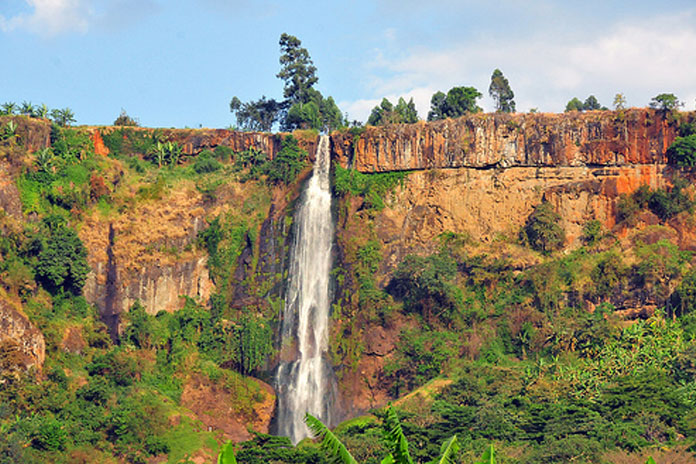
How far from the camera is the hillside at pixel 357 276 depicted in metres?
44.5

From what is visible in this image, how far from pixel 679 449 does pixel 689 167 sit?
20.4m

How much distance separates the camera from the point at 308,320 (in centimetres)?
5375

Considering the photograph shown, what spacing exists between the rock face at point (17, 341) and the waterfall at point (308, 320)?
11.9 meters

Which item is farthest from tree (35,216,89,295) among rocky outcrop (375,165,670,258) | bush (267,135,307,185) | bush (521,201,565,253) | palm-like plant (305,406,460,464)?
palm-like plant (305,406,460,464)

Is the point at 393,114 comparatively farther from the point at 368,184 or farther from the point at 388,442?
the point at 388,442

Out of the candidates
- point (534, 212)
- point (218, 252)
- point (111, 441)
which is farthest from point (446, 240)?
point (111, 441)

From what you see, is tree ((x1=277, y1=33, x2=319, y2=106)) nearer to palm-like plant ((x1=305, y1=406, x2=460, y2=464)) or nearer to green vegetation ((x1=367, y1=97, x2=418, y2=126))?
green vegetation ((x1=367, y1=97, x2=418, y2=126))

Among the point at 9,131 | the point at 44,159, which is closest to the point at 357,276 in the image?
the point at 44,159

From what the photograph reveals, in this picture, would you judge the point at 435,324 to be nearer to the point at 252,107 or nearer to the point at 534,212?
the point at 534,212

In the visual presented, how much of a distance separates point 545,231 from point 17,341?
25988 millimetres

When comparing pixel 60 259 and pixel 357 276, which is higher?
pixel 60 259

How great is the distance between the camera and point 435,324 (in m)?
51.0

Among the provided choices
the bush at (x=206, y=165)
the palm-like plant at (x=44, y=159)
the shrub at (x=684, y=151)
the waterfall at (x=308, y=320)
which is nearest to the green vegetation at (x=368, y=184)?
the waterfall at (x=308, y=320)

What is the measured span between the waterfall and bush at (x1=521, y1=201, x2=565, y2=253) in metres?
10.8
